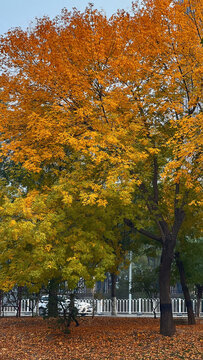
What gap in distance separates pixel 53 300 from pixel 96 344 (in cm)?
261

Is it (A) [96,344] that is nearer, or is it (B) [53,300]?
(A) [96,344]

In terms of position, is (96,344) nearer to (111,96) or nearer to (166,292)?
(166,292)

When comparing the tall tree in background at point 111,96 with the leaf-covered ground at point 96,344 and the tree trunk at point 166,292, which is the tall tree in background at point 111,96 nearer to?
the tree trunk at point 166,292

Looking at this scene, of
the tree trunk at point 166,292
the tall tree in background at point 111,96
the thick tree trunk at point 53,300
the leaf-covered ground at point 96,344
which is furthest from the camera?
the thick tree trunk at point 53,300

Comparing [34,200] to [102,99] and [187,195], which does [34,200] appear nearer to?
[102,99]

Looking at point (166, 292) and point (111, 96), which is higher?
point (111, 96)

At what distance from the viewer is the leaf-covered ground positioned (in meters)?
13.6

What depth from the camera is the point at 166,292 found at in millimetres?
16391

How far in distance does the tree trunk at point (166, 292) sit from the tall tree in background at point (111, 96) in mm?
34

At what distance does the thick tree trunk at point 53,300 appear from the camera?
1678cm

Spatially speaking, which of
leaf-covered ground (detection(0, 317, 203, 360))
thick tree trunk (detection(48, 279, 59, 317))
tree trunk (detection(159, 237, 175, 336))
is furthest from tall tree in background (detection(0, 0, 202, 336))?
thick tree trunk (detection(48, 279, 59, 317))

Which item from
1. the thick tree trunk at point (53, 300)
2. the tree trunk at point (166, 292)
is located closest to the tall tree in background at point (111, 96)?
the tree trunk at point (166, 292)

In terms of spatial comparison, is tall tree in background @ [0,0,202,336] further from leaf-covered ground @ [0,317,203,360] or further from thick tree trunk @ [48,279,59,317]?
thick tree trunk @ [48,279,59,317]

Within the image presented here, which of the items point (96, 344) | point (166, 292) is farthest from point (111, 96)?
point (96, 344)
